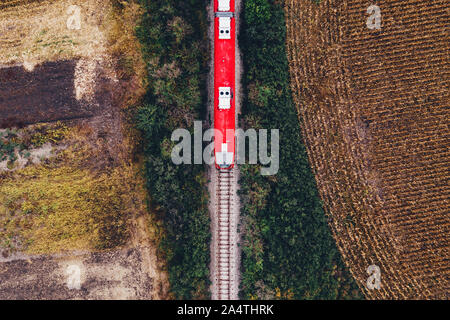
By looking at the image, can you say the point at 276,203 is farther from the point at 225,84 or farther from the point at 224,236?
the point at 225,84

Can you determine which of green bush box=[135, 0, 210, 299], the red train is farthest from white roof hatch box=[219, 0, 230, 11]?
green bush box=[135, 0, 210, 299]

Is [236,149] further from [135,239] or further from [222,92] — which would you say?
[135,239]

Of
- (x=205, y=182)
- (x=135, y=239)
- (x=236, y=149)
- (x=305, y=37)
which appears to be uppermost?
(x=305, y=37)

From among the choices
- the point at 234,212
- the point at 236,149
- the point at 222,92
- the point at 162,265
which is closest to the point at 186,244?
the point at 162,265

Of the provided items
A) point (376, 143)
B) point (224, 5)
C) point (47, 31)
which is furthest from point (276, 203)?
point (47, 31)

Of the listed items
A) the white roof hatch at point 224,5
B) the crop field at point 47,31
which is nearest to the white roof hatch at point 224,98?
the white roof hatch at point 224,5

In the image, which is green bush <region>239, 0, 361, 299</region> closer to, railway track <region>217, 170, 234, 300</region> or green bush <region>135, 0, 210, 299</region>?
railway track <region>217, 170, 234, 300</region>
